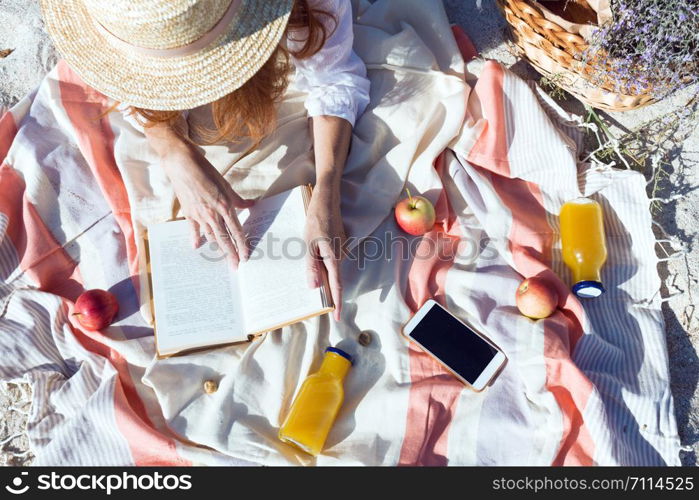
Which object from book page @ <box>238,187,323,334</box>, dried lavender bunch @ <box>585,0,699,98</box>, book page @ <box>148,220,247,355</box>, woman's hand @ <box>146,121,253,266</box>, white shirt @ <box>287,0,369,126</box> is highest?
dried lavender bunch @ <box>585,0,699,98</box>

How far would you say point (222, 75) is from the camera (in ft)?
3.77

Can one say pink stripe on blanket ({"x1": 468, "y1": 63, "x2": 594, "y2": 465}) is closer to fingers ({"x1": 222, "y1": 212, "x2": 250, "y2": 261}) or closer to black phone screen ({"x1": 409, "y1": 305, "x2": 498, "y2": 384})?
black phone screen ({"x1": 409, "y1": 305, "x2": 498, "y2": 384})

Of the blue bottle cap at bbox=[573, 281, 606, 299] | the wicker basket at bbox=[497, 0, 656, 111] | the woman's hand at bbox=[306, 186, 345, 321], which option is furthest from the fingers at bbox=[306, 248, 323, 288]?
the wicker basket at bbox=[497, 0, 656, 111]

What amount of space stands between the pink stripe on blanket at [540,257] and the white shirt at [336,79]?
0.40 meters

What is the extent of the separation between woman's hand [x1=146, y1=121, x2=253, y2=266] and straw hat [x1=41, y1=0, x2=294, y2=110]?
407 mm

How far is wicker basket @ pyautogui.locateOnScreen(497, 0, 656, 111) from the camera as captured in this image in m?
1.67

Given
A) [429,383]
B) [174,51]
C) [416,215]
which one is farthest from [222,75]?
[429,383]

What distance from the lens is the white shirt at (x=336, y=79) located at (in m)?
1.58

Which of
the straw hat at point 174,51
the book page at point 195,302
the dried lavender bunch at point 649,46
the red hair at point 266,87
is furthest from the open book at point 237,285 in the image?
the dried lavender bunch at point 649,46

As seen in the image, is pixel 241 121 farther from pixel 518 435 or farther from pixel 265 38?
pixel 518 435

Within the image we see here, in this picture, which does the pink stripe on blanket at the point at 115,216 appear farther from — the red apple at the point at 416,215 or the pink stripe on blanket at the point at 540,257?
the pink stripe on blanket at the point at 540,257
